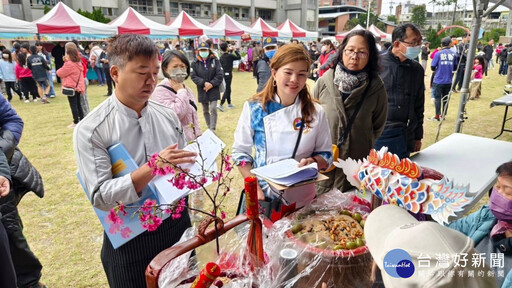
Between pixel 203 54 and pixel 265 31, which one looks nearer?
pixel 203 54

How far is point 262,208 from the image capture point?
1665mm

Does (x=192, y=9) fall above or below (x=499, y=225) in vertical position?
above

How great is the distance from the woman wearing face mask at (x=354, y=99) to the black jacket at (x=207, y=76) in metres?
3.55

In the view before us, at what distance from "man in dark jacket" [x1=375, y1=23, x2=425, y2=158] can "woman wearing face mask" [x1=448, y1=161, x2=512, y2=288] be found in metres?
1.15

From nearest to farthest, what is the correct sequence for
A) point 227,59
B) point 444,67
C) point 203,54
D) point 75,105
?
point 203,54
point 444,67
point 75,105
point 227,59

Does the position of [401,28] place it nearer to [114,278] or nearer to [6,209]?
[114,278]

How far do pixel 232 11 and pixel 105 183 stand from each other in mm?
44535

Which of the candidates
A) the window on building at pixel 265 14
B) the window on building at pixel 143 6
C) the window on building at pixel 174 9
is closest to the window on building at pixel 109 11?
the window on building at pixel 143 6

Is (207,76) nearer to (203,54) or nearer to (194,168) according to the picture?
(203,54)

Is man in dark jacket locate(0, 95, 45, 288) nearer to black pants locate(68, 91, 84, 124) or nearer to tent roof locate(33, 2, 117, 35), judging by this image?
black pants locate(68, 91, 84, 124)

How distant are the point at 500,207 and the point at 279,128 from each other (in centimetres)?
118

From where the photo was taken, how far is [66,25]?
34.8 ft

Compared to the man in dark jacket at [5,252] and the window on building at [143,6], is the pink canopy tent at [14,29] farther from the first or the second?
the window on building at [143,6]

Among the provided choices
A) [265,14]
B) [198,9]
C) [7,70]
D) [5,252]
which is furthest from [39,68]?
[265,14]
